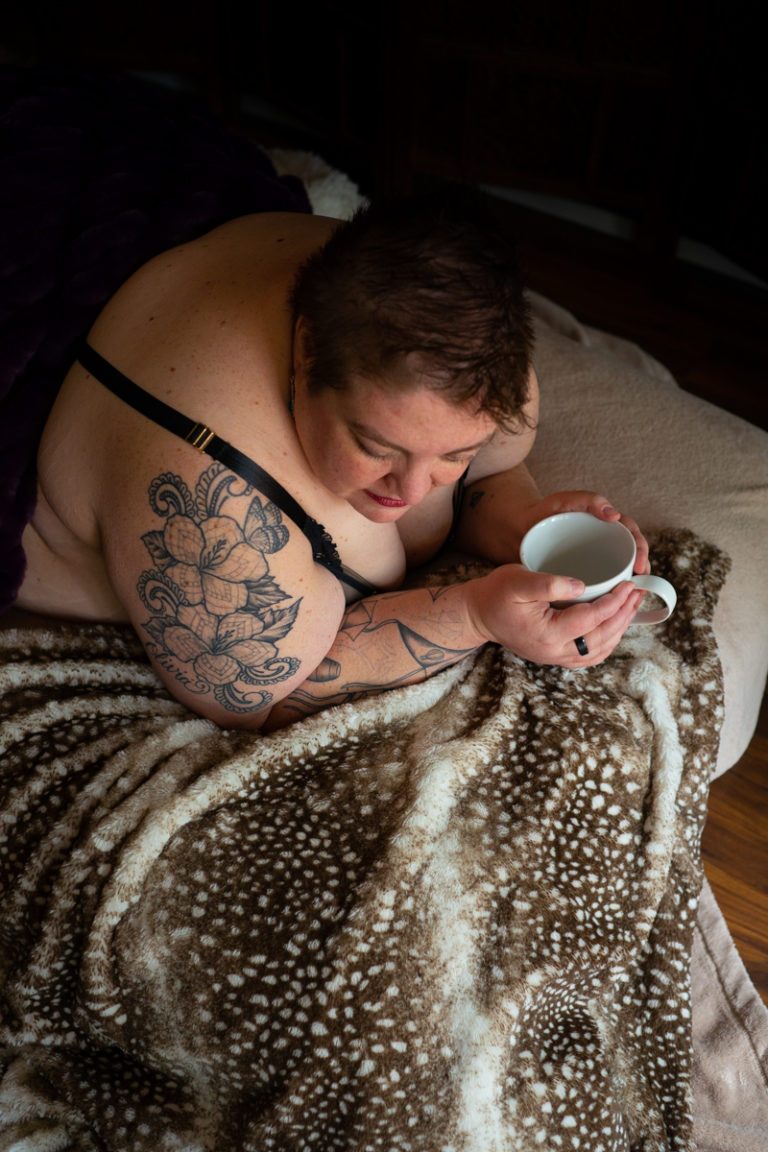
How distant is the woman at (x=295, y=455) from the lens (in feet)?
2.46

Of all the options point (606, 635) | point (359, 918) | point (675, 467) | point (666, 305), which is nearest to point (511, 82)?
point (666, 305)

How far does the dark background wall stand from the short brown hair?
1717 millimetres

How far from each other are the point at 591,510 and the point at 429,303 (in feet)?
1.31

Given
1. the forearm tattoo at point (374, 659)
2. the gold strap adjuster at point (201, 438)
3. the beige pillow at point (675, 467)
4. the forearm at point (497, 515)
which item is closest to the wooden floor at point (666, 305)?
the beige pillow at point (675, 467)

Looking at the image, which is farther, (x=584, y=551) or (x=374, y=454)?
(x=584, y=551)

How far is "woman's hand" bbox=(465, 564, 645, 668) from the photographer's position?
3.00ft

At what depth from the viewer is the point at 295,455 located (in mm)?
900

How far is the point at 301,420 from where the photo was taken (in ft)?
2.85

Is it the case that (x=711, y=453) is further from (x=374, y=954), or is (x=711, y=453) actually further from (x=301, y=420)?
(x=374, y=954)

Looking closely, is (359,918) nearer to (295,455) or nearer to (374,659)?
(374,659)

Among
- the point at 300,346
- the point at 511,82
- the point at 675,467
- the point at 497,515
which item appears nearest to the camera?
the point at 300,346

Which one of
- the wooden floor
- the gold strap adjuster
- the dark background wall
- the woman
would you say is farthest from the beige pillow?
the dark background wall

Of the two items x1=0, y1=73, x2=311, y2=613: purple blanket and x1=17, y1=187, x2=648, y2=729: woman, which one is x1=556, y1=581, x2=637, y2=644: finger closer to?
x1=17, y1=187, x2=648, y2=729: woman

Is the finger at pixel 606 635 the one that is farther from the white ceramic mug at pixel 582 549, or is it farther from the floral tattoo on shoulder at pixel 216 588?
the floral tattoo on shoulder at pixel 216 588
